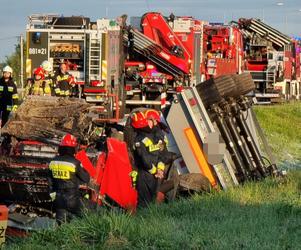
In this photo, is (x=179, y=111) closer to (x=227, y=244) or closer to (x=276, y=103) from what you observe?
(x=227, y=244)

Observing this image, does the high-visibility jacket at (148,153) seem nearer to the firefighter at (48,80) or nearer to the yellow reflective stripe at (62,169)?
the yellow reflective stripe at (62,169)

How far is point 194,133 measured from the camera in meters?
11.3

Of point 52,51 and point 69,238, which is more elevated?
point 52,51

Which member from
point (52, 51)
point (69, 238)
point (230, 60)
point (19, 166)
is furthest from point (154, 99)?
point (69, 238)

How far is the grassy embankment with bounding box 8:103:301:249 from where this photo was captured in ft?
22.7

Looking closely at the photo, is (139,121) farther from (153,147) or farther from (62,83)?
(62,83)

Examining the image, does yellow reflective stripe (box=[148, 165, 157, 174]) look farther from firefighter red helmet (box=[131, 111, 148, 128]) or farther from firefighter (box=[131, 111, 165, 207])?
firefighter red helmet (box=[131, 111, 148, 128])

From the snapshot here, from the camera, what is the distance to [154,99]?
2405 cm

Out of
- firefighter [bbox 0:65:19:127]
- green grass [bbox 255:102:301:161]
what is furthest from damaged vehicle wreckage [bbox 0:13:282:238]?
green grass [bbox 255:102:301:161]

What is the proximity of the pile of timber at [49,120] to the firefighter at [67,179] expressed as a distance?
1.26 meters

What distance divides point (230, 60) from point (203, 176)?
1972 centimetres

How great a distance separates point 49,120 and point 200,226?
3.89 metres

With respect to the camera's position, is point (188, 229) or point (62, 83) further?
point (62, 83)

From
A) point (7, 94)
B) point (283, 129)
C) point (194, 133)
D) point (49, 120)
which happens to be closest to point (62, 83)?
point (7, 94)
